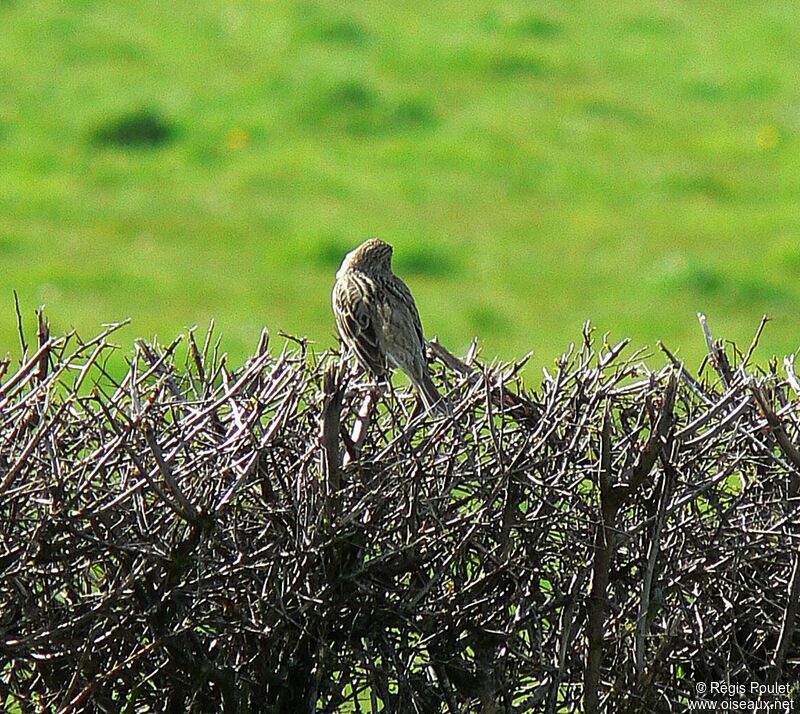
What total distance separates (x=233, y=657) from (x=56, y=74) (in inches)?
514

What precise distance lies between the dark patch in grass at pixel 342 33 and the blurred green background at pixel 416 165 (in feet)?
0.07

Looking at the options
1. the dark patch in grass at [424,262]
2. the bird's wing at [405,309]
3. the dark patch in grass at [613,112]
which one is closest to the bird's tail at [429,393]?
the bird's wing at [405,309]

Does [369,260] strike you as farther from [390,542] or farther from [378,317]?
[390,542]

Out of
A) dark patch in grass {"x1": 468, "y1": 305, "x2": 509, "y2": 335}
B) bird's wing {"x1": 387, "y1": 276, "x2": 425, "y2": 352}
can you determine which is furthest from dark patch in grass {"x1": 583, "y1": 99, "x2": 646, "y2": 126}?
bird's wing {"x1": 387, "y1": 276, "x2": 425, "y2": 352}

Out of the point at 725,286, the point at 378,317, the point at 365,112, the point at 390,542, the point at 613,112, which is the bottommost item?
the point at 390,542

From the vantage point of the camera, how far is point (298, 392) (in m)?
3.76

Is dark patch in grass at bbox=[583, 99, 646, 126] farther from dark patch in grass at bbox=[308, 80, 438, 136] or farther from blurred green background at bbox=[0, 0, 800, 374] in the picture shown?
dark patch in grass at bbox=[308, 80, 438, 136]

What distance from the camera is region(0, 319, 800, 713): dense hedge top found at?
11.9 ft

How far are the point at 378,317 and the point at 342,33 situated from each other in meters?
11.6

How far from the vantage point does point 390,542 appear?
3773 mm

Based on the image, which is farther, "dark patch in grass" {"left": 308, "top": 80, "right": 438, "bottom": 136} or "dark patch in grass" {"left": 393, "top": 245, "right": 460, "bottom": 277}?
"dark patch in grass" {"left": 308, "top": 80, "right": 438, "bottom": 136}

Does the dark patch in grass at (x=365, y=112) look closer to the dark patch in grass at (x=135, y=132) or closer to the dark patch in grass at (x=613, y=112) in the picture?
the dark patch in grass at (x=135, y=132)

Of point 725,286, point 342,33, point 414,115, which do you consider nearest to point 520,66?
point 414,115

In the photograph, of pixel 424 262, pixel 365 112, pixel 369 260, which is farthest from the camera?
pixel 365 112
